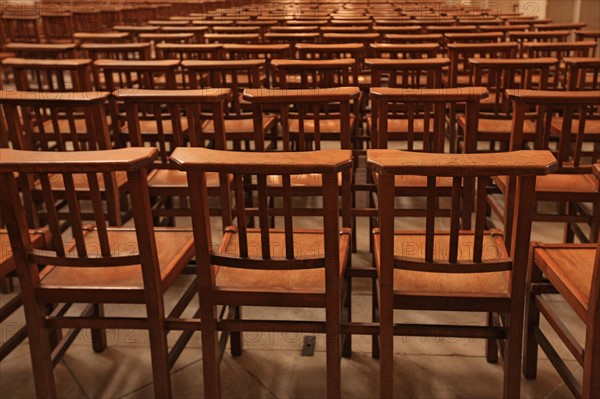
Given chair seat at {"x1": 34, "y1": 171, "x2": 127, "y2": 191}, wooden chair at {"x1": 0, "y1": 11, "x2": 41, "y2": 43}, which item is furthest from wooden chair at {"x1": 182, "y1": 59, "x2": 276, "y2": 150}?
wooden chair at {"x1": 0, "y1": 11, "x2": 41, "y2": 43}

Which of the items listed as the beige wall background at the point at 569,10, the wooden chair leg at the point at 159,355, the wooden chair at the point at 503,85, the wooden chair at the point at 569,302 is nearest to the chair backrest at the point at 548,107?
the wooden chair at the point at 503,85

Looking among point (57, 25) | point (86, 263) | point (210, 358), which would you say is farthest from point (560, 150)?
point (57, 25)

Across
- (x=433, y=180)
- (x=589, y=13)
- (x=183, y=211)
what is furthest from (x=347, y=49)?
(x=589, y=13)

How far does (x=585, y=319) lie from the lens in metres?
1.59

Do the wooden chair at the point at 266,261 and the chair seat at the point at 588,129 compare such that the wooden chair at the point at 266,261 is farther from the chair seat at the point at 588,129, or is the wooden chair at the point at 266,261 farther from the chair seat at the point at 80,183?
the chair seat at the point at 588,129

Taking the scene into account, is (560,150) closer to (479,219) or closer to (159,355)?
(479,219)

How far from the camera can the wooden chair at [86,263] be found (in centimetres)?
161

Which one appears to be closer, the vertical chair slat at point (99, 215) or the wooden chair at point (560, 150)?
the vertical chair slat at point (99, 215)

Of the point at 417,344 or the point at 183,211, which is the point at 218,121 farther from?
the point at 417,344

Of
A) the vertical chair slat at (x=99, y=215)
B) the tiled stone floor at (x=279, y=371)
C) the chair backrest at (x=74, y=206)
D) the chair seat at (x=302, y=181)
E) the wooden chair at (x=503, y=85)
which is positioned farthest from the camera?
the wooden chair at (x=503, y=85)

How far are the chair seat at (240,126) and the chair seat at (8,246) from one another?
4.25 ft

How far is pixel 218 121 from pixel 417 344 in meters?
1.11

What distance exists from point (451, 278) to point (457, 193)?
365mm

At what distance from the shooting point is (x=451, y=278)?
1.87 m
